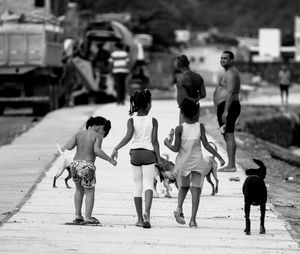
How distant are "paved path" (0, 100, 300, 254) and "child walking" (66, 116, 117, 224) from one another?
250 millimetres

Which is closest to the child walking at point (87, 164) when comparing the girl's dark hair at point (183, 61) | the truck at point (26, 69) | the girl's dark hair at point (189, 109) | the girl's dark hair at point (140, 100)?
the girl's dark hair at point (140, 100)

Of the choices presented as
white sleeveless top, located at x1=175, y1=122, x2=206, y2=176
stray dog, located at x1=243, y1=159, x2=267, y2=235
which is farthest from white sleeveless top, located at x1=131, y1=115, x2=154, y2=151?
stray dog, located at x1=243, y1=159, x2=267, y2=235

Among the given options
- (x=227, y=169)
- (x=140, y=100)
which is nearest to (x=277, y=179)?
(x=227, y=169)

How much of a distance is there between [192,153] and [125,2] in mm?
106535

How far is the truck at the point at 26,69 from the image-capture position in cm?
3572

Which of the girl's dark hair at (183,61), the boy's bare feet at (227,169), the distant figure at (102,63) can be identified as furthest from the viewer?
the distant figure at (102,63)

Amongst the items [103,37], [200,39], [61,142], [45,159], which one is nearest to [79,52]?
[103,37]

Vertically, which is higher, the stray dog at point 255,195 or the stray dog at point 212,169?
the stray dog at point 255,195

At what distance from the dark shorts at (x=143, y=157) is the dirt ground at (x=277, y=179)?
5.52ft

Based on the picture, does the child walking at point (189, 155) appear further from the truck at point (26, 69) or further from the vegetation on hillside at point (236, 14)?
the vegetation on hillside at point (236, 14)

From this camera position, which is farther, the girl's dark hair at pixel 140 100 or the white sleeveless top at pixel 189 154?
the white sleeveless top at pixel 189 154

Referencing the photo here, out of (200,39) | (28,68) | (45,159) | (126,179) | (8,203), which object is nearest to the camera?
(8,203)

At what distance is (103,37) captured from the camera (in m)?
43.7

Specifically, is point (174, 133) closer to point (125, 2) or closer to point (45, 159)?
point (45, 159)
